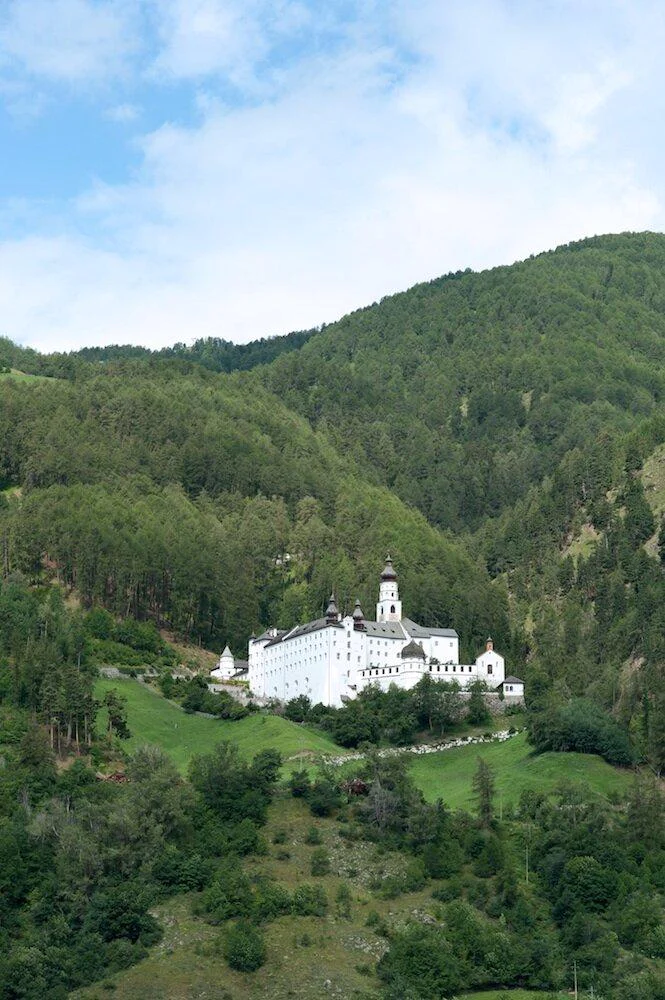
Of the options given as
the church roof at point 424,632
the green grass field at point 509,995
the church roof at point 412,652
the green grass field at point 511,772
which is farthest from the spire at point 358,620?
the green grass field at point 509,995

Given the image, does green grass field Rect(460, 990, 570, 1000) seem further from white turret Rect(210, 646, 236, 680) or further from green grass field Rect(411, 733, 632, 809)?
white turret Rect(210, 646, 236, 680)

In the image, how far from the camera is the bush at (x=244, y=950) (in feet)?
322

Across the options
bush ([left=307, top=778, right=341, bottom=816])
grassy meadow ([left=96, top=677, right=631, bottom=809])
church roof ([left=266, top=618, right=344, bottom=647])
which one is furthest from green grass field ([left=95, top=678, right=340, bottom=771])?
church roof ([left=266, top=618, right=344, bottom=647])

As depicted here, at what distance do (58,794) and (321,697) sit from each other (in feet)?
128

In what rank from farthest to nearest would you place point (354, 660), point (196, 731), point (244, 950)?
point (354, 660), point (196, 731), point (244, 950)

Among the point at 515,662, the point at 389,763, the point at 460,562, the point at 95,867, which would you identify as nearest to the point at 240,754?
the point at 389,763

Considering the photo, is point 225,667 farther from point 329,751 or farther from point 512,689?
point 329,751

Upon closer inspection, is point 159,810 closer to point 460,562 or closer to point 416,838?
point 416,838

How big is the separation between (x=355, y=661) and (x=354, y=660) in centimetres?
13

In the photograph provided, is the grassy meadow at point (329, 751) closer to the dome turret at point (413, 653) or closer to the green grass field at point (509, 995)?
the dome turret at point (413, 653)

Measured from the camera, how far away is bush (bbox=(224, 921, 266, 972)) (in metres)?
98.1

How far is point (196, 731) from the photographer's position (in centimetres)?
14288

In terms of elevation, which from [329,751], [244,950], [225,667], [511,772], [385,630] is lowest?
[244,950]

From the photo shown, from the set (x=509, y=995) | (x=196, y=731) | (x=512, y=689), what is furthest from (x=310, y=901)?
(x=512, y=689)
